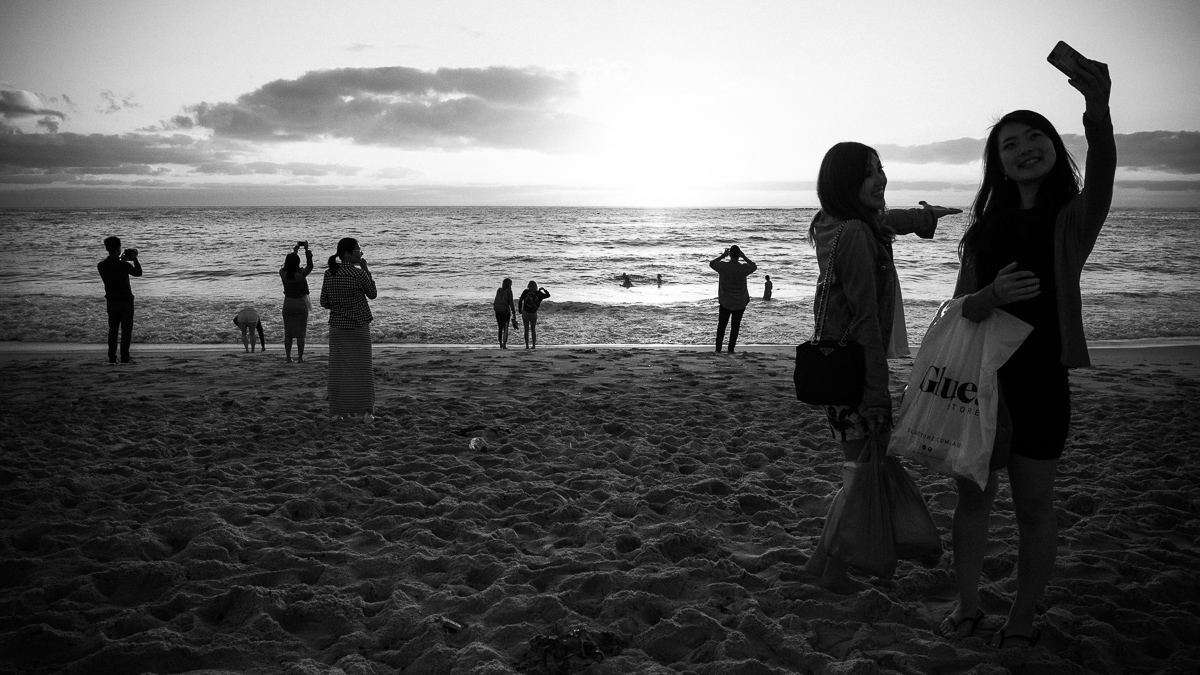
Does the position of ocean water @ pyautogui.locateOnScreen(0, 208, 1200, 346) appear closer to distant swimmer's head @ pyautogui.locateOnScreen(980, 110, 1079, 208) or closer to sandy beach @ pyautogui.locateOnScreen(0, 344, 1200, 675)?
sandy beach @ pyautogui.locateOnScreen(0, 344, 1200, 675)

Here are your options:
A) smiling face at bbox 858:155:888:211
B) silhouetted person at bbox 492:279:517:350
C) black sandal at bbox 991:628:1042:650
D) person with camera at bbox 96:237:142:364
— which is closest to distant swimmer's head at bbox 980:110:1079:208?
smiling face at bbox 858:155:888:211

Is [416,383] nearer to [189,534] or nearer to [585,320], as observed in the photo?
[189,534]

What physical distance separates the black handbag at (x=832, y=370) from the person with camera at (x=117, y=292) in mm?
10128

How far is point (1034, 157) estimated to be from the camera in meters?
2.33

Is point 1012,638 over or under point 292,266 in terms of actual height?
under

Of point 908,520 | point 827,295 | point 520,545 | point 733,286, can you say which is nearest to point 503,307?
point 733,286

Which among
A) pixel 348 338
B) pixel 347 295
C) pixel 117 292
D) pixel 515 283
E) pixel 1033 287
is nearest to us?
pixel 1033 287

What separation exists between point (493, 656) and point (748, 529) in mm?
1806

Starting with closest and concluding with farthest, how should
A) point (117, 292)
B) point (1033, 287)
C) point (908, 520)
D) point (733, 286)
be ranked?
point (1033, 287)
point (908, 520)
point (117, 292)
point (733, 286)

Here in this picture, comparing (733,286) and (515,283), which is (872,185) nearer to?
(733,286)

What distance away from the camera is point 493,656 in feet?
8.36

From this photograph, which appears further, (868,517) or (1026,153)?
(868,517)

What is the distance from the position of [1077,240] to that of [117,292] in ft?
37.5

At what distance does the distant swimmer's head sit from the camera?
7.64 ft
